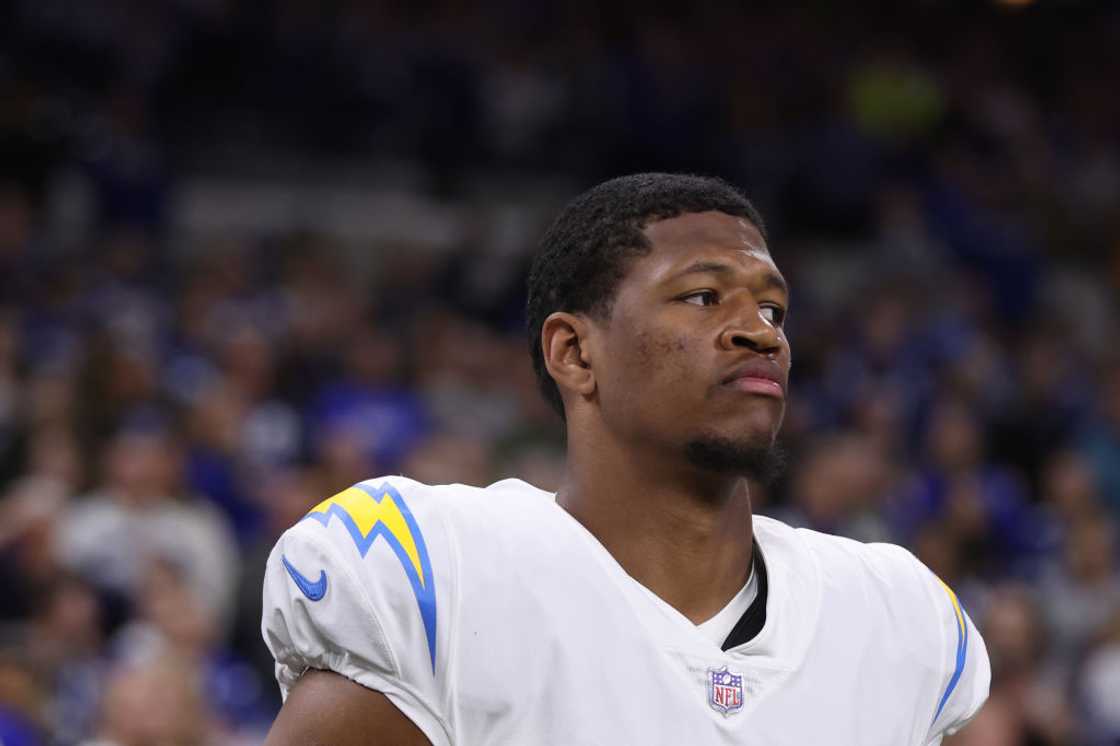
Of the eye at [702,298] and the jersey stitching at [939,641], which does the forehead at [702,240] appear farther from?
the jersey stitching at [939,641]

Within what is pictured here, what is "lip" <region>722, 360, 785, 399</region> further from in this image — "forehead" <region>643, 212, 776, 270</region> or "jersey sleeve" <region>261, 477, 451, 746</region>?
"jersey sleeve" <region>261, 477, 451, 746</region>

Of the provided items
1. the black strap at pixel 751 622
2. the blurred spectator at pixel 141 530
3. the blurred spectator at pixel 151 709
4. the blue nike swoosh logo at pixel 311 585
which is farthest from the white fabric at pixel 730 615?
the blurred spectator at pixel 141 530

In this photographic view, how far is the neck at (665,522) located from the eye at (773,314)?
23 centimetres

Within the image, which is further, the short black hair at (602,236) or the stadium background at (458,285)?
the stadium background at (458,285)

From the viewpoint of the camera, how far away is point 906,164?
1073 cm

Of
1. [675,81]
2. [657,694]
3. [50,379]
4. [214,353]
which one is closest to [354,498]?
[657,694]

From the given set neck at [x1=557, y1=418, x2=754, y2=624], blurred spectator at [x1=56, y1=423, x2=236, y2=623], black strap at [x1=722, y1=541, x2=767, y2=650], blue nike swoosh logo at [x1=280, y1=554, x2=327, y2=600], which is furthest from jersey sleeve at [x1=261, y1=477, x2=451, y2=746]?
blurred spectator at [x1=56, y1=423, x2=236, y2=623]

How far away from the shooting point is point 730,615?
2.34m

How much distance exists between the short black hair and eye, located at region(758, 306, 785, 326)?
15 cm

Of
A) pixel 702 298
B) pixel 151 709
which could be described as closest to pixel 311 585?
pixel 702 298

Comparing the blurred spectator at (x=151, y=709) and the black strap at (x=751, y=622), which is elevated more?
the black strap at (x=751, y=622)

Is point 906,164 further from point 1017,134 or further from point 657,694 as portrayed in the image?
point 657,694

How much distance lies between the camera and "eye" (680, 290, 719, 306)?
233 centimetres

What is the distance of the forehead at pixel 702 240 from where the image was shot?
2.36 metres
